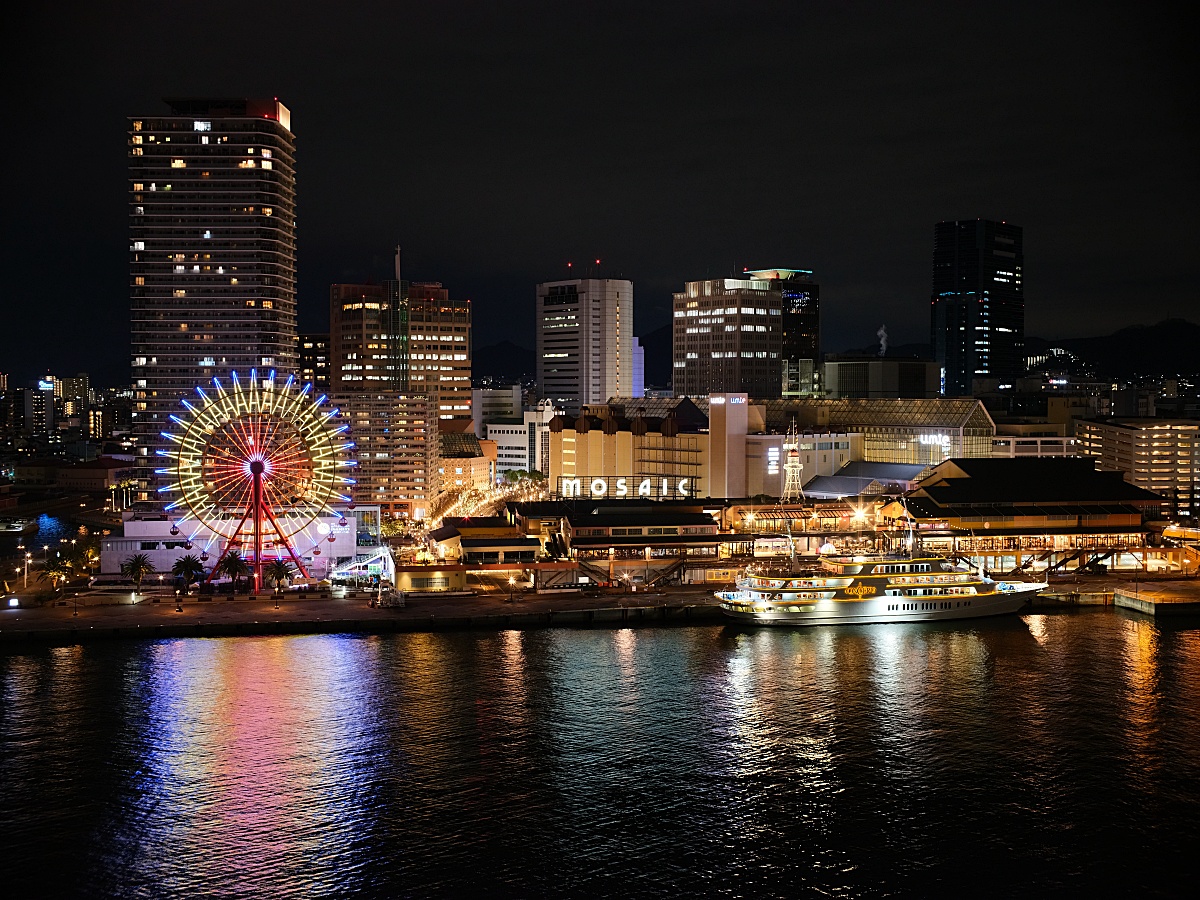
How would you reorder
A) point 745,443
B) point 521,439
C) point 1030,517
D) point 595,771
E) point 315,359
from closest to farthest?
1. point 595,771
2. point 1030,517
3. point 745,443
4. point 521,439
5. point 315,359

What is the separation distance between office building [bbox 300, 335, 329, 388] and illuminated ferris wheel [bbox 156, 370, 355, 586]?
6873 centimetres

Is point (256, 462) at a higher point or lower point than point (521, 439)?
lower

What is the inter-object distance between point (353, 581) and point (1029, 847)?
31647 mm

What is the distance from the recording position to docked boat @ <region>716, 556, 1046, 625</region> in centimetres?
4284

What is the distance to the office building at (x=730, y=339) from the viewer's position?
106938 mm

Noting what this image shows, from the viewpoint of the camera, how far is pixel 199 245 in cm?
7169

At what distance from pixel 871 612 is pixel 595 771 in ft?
63.5

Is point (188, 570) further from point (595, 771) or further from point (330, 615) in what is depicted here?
point (595, 771)

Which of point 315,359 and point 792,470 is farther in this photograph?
point 315,359

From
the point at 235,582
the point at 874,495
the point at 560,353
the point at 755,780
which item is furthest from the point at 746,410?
the point at 560,353

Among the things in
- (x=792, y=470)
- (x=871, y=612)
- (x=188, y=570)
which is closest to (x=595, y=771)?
(x=871, y=612)

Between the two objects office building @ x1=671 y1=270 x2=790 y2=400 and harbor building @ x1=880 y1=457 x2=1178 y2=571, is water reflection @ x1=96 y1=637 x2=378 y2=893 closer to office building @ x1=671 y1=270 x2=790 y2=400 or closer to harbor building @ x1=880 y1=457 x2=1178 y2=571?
harbor building @ x1=880 y1=457 x2=1178 y2=571

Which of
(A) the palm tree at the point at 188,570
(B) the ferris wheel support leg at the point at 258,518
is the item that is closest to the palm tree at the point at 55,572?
(A) the palm tree at the point at 188,570

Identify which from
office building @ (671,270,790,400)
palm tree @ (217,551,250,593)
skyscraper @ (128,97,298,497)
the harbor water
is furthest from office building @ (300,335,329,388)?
the harbor water
